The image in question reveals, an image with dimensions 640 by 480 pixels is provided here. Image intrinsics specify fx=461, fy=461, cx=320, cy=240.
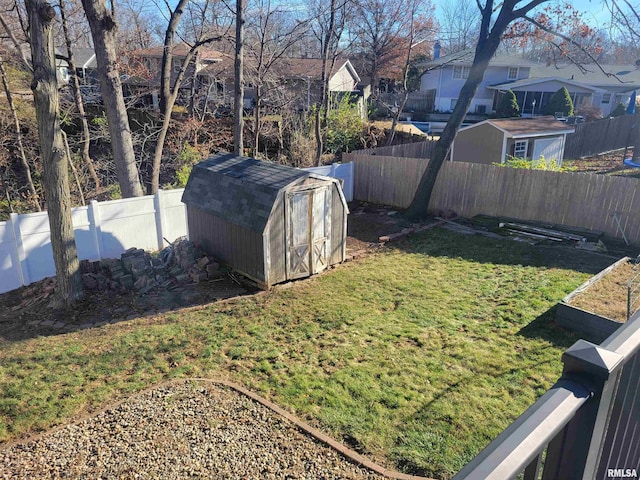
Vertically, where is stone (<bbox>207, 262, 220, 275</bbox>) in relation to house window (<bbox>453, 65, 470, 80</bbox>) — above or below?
below

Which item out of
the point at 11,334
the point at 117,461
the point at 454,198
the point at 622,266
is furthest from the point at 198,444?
the point at 454,198

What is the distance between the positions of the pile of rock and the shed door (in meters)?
1.83

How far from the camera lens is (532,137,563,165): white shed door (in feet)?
64.0

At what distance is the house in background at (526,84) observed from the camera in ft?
117

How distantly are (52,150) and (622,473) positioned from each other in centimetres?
915

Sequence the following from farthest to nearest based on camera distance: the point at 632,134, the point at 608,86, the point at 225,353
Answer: the point at 608,86 < the point at 632,134 < the point at 225,353

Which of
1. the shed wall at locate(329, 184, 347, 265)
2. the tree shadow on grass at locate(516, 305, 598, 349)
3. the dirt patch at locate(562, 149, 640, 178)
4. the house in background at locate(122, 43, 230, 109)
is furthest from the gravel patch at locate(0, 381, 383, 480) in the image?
the dirt patch at locate(562, 149, 640, 178)

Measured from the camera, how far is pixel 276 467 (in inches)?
175

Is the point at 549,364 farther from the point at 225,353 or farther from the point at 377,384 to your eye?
the point at 225,353

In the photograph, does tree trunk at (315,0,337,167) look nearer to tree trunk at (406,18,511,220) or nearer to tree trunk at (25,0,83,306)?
tree trunk at (406,18,511,220)

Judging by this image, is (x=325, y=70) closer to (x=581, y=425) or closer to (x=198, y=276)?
(x=198, y=276)

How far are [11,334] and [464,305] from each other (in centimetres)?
808

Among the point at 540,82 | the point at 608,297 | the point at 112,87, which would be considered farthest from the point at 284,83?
the point at 540,82

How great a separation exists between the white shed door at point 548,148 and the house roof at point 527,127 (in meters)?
0.36
